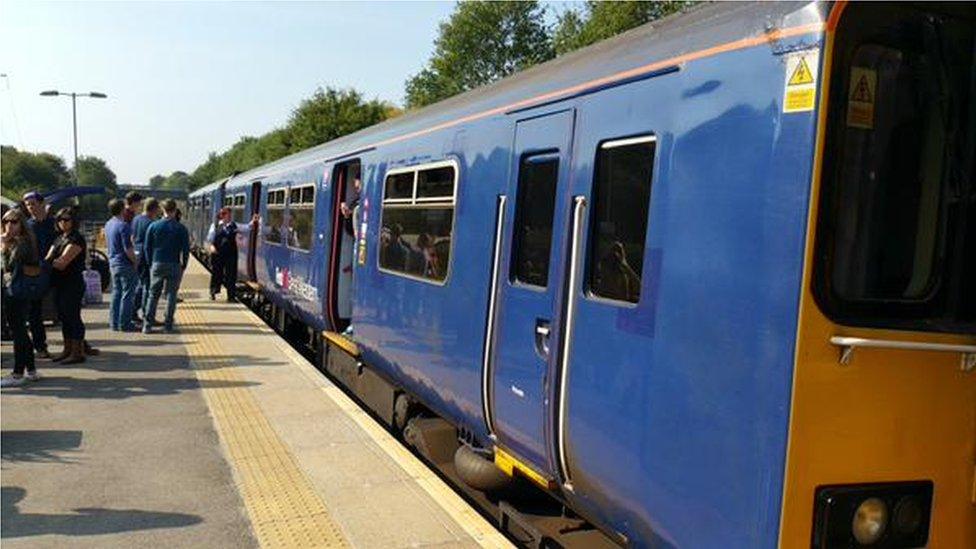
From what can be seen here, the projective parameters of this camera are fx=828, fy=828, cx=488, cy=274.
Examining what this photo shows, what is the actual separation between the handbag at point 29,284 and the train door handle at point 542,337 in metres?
5.61

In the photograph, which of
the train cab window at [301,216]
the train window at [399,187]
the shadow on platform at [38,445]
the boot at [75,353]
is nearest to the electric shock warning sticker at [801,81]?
the train window at [399,187]

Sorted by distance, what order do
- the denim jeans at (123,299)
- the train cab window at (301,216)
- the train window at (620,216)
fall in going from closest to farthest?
the train window at (620,216) → the train cab window at (301,216) → the denim jeans at (123,299)

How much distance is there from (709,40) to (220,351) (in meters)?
8.31

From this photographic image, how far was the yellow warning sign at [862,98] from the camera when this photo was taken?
2.51 metres

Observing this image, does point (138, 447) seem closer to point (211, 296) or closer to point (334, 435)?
point (334, 435)

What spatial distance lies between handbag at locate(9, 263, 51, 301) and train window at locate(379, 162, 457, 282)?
3318mm

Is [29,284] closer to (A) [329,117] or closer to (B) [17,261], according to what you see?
(B) [17,261]

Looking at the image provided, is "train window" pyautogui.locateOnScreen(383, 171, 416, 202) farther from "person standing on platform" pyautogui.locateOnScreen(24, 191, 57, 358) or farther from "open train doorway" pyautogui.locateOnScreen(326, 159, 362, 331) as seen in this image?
"person standing on platform" pyautogui.locateOnScreen(24, 191, 57, 358)

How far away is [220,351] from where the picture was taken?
1002cm

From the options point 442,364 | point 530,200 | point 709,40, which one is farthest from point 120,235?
point 709,40

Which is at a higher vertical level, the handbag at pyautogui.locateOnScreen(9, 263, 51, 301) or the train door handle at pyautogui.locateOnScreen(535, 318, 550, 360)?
the train door handle at pyautogui.locateOnScreen(535, 318, 550, 360)

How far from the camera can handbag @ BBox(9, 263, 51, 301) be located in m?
7.45

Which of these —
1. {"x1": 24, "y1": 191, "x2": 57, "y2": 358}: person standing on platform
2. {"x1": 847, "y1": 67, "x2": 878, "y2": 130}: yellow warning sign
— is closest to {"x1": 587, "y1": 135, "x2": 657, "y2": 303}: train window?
{"x1": 847, "y1": 67, "x2": 878, "y2": 130}: yellow warning sign

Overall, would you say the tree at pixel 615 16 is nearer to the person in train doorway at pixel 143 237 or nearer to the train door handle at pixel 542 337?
the person in train doorway at pixel 143 237
